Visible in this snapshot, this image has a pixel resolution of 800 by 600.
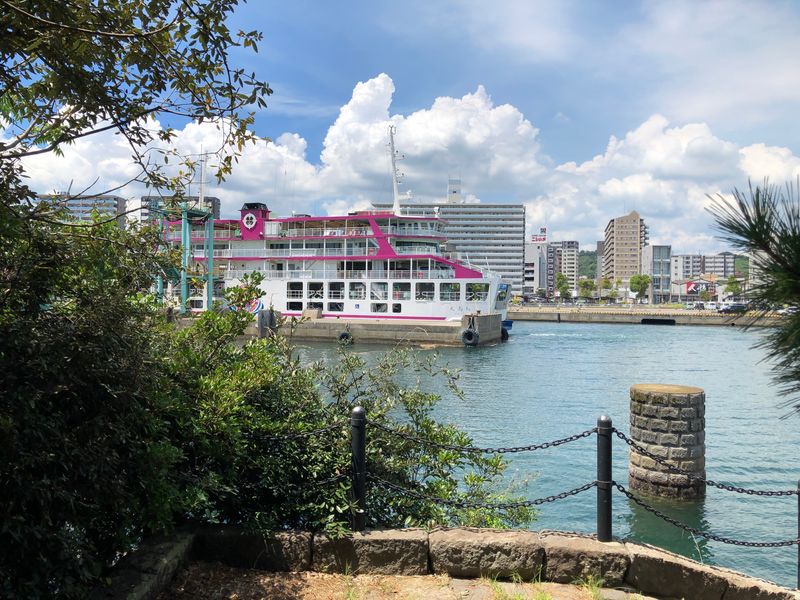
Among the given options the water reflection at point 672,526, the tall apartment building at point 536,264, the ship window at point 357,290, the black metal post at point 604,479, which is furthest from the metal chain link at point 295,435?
the tall apartment building at point 536,264

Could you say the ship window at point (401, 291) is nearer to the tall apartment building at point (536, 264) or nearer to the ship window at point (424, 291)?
the ship window at point (424, 291)

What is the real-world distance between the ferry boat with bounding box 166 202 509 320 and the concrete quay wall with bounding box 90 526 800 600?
33675 mm

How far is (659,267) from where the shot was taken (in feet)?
494

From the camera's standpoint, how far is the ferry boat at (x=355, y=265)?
38.2 metres

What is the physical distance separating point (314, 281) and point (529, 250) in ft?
462

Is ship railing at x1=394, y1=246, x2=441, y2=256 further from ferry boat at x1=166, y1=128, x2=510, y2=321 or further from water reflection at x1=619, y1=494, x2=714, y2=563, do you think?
water reflection at x1=619, y1=494, x2=714, y2=563

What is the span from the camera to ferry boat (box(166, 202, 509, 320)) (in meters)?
38.2

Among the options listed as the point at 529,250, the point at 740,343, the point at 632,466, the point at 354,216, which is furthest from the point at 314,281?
the point at 529,250

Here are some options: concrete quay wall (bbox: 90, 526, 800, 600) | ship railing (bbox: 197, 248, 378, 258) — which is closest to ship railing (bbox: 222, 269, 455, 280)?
ship railing (bbox: 197, 248, 378, 258)

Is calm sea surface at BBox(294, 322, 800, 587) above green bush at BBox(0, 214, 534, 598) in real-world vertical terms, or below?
below

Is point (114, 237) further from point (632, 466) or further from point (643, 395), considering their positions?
point (632, 466)

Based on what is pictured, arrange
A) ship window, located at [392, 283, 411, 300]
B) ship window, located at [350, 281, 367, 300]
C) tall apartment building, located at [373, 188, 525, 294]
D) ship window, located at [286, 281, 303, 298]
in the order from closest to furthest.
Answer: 1. ship window, located at [392, 283, 411, 300]
2. ship window, located at [350, 281, 367, 300]
3. ship window, located at [286, 281, 303, 298]
4. tall apartment building, located at [373, 188, 525, 294]

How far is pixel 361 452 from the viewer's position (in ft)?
12.7

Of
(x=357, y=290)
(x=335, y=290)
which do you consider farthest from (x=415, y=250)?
(x=335, y=290)
